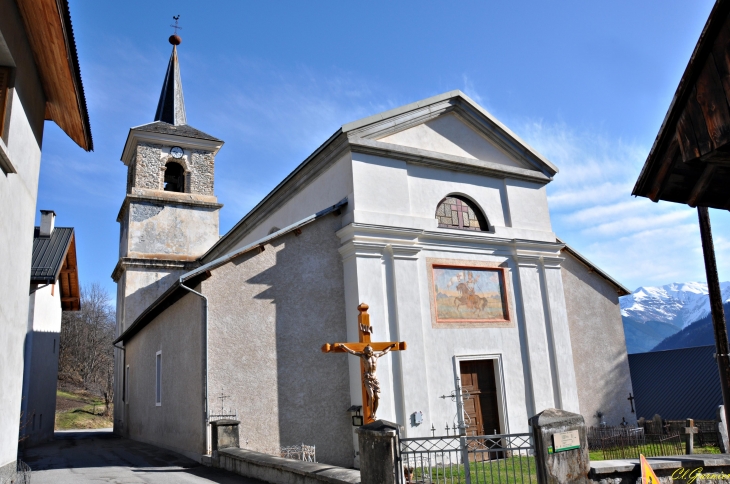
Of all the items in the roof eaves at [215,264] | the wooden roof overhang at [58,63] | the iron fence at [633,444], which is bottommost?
the iron fence at [633,444]

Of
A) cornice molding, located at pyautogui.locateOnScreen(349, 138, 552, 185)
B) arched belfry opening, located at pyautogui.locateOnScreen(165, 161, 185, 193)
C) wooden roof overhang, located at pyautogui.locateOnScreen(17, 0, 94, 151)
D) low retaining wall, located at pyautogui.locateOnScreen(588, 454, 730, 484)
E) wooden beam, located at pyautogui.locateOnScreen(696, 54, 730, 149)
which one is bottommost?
low retaining wall, located at pyautogui.locateOnScreen(588, 454, 730, 484)

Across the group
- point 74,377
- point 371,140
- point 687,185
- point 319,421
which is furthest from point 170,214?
point 74,377

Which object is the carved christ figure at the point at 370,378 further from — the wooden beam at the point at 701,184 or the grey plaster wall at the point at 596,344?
the grey plaster wall at the point at 596,344

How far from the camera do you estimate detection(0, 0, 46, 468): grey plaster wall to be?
5.69 m

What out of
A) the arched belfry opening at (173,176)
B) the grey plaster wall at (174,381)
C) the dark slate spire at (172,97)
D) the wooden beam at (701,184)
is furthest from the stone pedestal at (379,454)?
the dark slate spire at (172,97)

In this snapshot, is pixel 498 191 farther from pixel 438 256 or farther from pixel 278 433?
pixel 278 433

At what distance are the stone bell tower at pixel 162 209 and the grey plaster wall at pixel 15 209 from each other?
16162 millimetres

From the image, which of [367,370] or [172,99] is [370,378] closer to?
[367,370]

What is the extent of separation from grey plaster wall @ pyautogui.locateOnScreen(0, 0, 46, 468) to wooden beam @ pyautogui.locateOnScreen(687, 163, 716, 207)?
6.12 m

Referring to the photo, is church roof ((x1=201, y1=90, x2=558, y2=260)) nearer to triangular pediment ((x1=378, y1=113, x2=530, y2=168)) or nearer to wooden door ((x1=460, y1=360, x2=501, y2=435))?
triangular pediment ((x1=378, y1=113, x2=530, y2=168))

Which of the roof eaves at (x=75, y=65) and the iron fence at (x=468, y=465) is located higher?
the roof eaves at (x=75, y=65)

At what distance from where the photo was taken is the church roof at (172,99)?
2645cm

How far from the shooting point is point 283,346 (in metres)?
12.0

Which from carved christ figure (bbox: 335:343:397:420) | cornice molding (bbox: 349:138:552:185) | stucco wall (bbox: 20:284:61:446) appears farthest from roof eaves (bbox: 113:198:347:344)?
stucco wall (bbox: 20:284:61:446)
